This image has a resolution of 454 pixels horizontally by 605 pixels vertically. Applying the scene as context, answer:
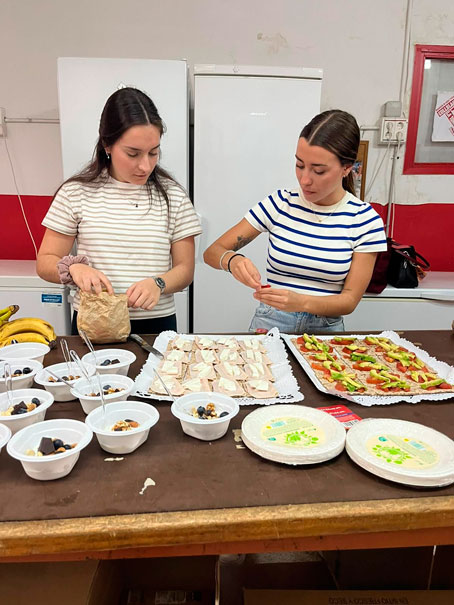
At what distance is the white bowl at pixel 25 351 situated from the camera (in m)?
1.36

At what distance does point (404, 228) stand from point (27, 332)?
2.79m

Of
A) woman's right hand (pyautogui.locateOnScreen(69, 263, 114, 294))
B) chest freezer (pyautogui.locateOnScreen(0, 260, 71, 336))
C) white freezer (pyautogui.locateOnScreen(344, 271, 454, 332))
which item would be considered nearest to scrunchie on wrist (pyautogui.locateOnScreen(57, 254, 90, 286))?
woman's right hand (pyautogui.locateOnScreen(69, 263, 114, 294))

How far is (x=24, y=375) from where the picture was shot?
3.88ft

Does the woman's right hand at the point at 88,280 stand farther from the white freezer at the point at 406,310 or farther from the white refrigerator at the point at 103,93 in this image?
the white freezer at the point at 406,310

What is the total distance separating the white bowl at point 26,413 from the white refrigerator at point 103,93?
6.37 feet

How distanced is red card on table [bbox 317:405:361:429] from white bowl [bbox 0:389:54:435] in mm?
673

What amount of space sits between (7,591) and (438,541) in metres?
0.91

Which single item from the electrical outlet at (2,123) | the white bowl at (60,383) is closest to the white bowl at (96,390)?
the white bowl at (60,383)

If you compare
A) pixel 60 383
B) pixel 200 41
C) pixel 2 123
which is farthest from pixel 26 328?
pixel 200 41

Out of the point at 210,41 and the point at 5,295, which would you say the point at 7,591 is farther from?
the point at 210,41

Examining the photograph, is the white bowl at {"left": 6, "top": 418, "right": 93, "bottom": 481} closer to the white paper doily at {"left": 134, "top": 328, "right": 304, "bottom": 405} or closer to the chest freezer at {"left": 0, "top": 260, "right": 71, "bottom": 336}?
the white paper doily at {"left": 134, "top": 328, "right": 304, "bottom": 405}

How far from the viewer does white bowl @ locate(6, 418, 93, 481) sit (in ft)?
2.75

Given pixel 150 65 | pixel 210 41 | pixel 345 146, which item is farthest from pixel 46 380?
pixel 210 41

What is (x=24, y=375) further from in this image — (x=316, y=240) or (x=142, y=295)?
(x=316, y=240)
